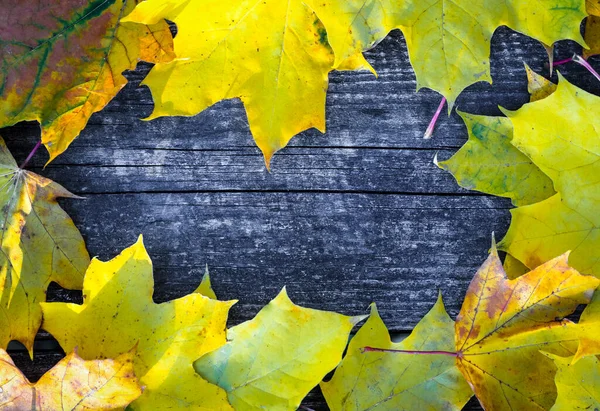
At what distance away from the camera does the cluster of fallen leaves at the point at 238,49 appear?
1027 mm

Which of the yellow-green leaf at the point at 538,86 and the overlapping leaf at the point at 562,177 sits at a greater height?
the yellow-green leaf at the point at 538,86

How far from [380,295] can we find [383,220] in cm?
17

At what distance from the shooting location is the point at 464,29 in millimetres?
1030

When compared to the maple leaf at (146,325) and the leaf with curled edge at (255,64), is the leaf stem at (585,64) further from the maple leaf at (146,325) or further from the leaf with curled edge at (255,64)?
the maple leaf at (146,325)

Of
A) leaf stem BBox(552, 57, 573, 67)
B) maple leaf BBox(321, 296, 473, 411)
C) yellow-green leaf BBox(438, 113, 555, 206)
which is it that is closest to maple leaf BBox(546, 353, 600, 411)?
maple leaf BBox(321, 296, 473, 411)

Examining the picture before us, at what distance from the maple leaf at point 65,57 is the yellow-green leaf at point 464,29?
0.49 metres

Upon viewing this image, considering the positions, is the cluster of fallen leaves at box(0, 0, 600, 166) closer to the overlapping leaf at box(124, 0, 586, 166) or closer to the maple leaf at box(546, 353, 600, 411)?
the overlapping leaf at box(124, 0, 586, 166)

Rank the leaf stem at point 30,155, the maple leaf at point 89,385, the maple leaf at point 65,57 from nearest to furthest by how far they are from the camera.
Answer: the maple leaf at point 89,385 → the maple leaf at point 65,57 → the leaf stem at point 30,155

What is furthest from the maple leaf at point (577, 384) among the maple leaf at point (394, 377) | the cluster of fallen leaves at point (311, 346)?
the maple leaf at point (394, 377)

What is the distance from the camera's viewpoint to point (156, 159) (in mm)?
1221

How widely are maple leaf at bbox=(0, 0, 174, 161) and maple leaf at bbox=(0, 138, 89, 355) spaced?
0.34 feet

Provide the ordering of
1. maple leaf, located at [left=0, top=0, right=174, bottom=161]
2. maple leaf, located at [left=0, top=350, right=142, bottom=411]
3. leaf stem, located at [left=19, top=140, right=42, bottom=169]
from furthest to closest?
leaf stem, located at [left=19, top=140, right=42, bottom=169] → maple leaf, located at [left=0, top=0, right=174, bottom=161] → maple leaf, located at [left=0, top=350, right=142, bottom=411]

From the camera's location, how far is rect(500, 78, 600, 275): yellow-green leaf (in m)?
1.10

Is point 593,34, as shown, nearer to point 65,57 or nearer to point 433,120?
point 433,120
